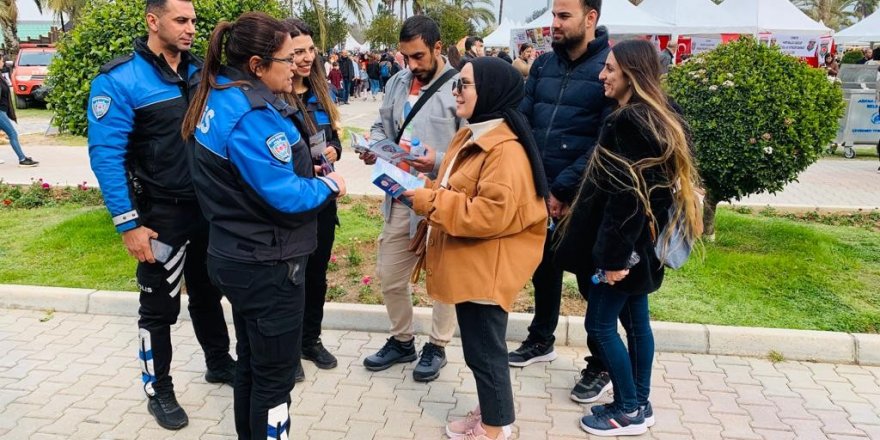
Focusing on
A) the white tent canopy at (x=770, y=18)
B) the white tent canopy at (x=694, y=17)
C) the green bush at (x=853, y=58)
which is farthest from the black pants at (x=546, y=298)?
the green bush at (x=853, y=58)

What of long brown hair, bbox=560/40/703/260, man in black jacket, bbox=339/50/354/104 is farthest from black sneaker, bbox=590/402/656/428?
man in black jacket, bbox=339/50/354/104

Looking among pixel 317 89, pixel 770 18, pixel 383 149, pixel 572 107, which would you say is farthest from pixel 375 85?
pixel 383 149

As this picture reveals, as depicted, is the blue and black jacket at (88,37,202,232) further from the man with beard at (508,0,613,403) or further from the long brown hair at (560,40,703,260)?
the long brown hair at (560,40,703,260)

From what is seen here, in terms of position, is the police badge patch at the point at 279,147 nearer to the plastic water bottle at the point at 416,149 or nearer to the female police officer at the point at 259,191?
the female police officer at the point at 259,191

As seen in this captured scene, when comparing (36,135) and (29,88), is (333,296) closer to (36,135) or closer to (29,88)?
(36,135)

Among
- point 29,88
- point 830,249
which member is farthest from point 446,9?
point 830,249

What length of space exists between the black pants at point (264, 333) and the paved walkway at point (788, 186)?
551 cm

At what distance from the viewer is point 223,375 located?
3.80 meters

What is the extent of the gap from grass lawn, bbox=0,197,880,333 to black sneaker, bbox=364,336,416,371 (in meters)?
0.71

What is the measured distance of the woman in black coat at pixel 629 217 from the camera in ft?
9.33

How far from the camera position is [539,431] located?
337 cm

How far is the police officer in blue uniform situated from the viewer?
3633mm

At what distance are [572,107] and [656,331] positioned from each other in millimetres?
1697

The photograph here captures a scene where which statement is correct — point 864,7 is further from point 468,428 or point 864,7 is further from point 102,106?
point 102,106
